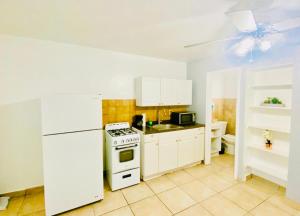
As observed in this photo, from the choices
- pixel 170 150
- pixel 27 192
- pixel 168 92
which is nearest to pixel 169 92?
pixel 168 92

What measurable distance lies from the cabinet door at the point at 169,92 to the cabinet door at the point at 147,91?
0.41 ft

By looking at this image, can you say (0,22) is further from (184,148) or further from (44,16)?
(184,148)

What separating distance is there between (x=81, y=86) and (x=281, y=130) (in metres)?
3.42

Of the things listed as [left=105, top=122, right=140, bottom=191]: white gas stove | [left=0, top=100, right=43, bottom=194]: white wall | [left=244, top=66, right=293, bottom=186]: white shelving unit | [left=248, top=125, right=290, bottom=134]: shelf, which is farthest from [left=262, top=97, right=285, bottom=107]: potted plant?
[left=0, top=100, right=43, bottom=194]: white wall

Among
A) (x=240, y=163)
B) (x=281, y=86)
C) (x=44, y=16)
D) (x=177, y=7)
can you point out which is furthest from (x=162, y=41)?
(x=240, y=163)

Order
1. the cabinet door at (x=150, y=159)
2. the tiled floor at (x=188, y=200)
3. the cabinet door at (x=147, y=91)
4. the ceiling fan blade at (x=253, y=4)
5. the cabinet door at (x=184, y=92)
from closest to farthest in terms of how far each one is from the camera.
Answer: the ceiling fan blade at (x=253, y=4) → the tiled floor at (x=188, y=200) → the cabinet door at (x=150, y=159) → the cabinet door at (x=147, y=91) → the cabinet door at (x=184, y=92)

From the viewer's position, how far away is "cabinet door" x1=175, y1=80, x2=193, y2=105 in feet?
11.6

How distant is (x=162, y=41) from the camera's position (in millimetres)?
2473

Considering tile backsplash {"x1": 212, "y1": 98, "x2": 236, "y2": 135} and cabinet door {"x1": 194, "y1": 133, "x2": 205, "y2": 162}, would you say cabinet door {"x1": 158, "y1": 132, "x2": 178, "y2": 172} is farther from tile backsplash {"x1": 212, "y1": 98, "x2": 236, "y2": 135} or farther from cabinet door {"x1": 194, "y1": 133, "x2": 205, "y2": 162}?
tile backsplash {"x1": 212, "y1": 98, "x2": 236, "y2": 135}

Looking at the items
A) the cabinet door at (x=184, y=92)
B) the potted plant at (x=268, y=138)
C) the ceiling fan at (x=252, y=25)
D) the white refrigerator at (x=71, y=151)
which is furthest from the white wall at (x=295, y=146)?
the white refrigerator at (x=71, y=151)

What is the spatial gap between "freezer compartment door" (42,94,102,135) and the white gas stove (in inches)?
19.1

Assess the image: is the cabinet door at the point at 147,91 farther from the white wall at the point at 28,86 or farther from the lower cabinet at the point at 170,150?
the white wall at the point at 28,86

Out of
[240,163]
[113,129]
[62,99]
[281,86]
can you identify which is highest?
[281,86]

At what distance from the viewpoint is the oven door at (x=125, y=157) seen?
8.23 feet
